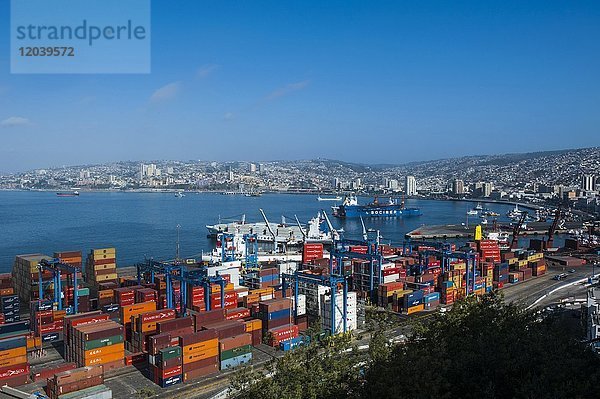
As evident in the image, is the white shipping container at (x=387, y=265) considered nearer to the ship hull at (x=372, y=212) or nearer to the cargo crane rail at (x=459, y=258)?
the cargo crane rail at (x=459, y=258)

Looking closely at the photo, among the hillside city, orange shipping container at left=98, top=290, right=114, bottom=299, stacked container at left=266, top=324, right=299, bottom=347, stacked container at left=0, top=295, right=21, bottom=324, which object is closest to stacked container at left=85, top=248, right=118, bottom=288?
orange shipping container at left=98, top=290, right=114, bottom=299

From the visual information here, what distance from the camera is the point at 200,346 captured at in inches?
440

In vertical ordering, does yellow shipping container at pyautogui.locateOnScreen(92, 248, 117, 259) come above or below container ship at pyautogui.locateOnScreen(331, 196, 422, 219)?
above

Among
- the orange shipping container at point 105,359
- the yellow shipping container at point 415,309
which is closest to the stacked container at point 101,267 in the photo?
the orange shipping container at point 105,359

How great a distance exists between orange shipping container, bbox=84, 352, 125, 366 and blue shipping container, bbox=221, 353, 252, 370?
2.35m

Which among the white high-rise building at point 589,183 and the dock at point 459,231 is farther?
the white high-rise building at point 589,183

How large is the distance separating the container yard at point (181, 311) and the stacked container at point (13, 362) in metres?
0.02

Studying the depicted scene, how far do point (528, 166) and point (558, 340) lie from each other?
141083 mm

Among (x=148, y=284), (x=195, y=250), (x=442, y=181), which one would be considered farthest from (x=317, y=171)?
(x=148, y=284)

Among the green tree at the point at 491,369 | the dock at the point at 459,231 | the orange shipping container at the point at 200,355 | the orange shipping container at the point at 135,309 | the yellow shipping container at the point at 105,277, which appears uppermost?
the green tree at the point at 491,369

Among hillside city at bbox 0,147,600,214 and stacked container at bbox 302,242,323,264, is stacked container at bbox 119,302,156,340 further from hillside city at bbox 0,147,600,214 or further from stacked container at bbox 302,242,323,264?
hillside city at bbox 0,147,600,214

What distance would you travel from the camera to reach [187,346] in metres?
11.0

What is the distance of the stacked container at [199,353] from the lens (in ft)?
36.0

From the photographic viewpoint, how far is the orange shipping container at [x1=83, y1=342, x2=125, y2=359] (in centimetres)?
1128
